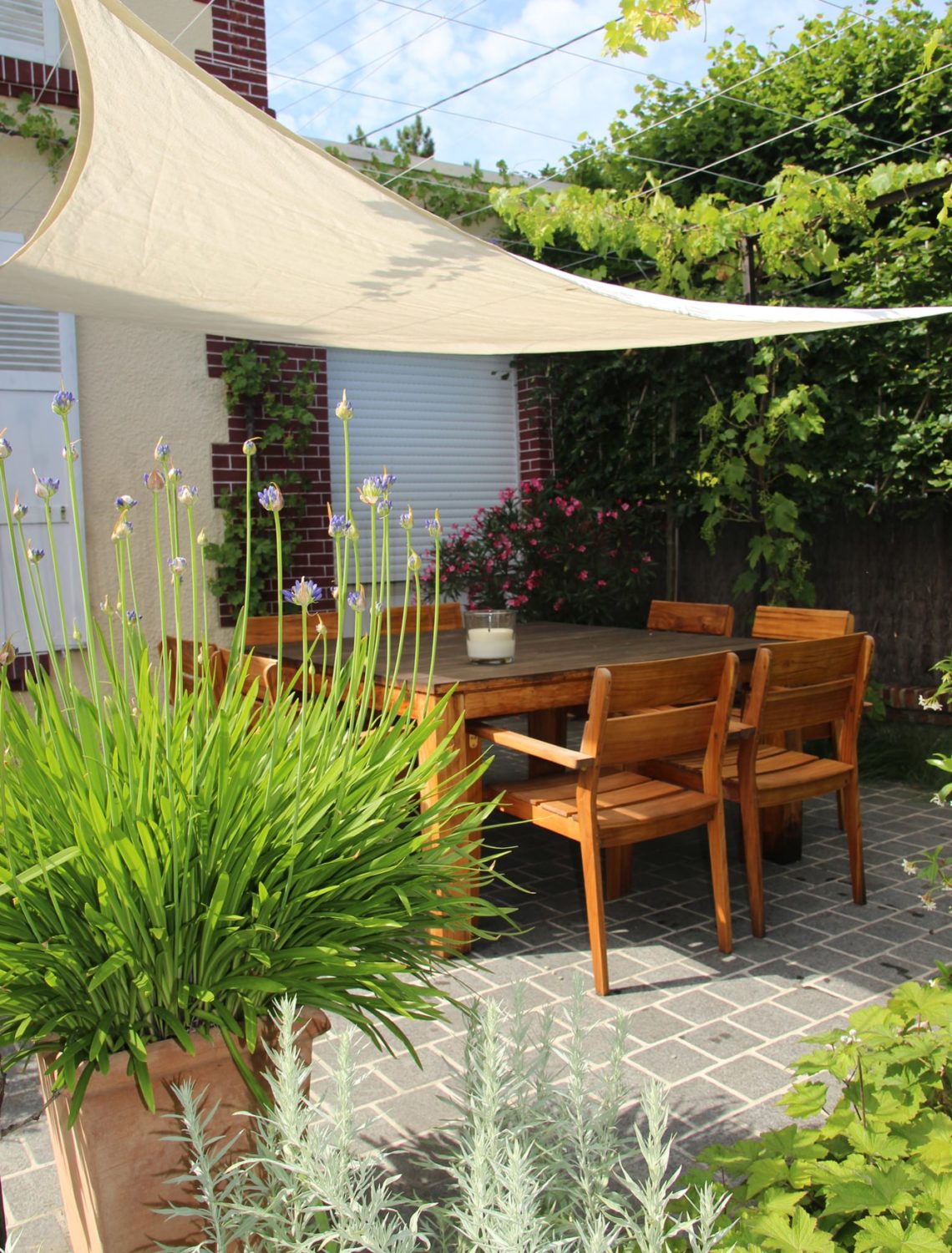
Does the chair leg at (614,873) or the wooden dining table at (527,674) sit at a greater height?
the wooden dining table at (527,674)

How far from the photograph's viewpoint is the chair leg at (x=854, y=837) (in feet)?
12.2

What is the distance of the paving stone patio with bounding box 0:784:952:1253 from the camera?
2385 millimetres

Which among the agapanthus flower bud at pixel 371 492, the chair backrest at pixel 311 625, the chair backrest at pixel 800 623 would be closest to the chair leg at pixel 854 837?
the chair backrest at pixel 800 623

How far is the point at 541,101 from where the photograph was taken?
7320 millimetres

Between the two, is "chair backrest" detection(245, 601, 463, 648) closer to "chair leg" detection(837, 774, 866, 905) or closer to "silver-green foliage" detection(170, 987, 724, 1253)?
"chair leg" detection(837, 774, 866, 905)

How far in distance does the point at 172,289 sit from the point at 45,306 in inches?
14.7

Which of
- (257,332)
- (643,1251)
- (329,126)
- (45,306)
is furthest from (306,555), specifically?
(643,1251)

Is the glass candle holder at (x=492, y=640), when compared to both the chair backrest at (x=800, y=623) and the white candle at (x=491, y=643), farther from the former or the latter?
the chair backrest at (x=800, y=623)

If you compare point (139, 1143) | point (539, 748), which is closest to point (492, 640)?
point (539, 748)

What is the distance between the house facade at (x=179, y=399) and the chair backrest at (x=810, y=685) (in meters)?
3.50

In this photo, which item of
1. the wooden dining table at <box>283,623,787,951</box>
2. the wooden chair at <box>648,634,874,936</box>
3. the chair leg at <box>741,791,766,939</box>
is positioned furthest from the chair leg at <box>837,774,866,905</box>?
the wooden dining table at <box>283,623,787,951</box>

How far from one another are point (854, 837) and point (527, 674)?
140cm

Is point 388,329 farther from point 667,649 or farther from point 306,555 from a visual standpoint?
point 306,555

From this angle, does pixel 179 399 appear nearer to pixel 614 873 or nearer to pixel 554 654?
pixel 554 654
